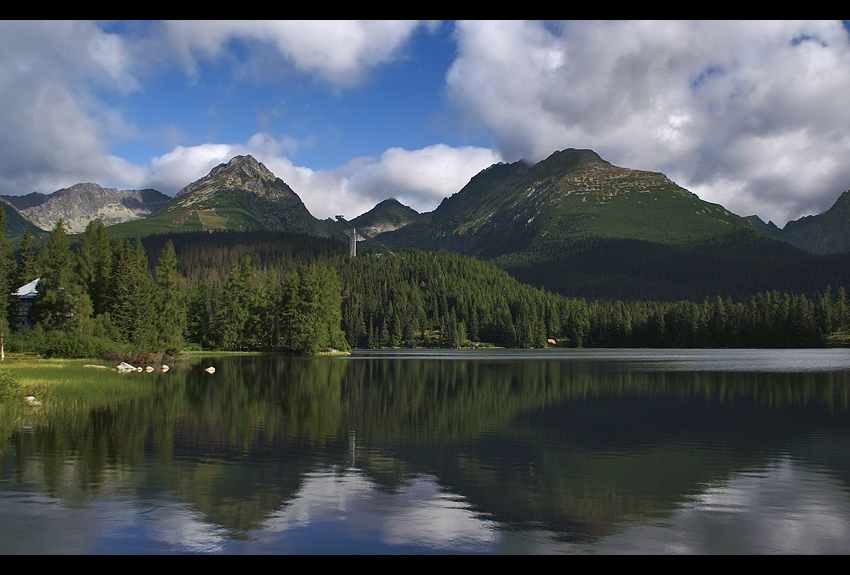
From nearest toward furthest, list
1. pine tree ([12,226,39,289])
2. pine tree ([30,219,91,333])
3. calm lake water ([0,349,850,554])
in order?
calm lake water ([0,349,850,554]) < pine tree ([30,219,91,333]) < pine tree ([12,226,39,289])

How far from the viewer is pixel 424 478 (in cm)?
2212

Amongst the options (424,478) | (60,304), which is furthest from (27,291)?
(424,478)

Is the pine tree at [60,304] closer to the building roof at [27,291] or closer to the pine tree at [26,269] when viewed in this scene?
the building roof at [27,291]

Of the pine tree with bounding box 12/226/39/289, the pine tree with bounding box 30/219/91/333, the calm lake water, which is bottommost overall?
the calm lake water

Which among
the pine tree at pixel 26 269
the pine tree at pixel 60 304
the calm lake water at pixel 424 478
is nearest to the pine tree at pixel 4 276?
the pine tree at pixel 26 269

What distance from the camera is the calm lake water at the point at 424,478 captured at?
15.7 metres

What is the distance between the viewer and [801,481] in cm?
2217

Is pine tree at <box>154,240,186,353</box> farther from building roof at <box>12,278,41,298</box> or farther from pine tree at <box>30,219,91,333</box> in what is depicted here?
building roof at <box>12,278,41,298</box>

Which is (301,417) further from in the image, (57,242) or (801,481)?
(57,242)

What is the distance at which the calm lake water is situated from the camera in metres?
15.7

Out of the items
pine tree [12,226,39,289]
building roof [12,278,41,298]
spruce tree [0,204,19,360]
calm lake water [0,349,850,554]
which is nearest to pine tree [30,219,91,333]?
spruce tree [0,204,19,360]

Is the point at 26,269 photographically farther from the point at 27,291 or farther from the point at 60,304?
the point at 60,304

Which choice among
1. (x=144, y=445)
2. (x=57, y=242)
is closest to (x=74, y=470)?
(x=144, y=445)
